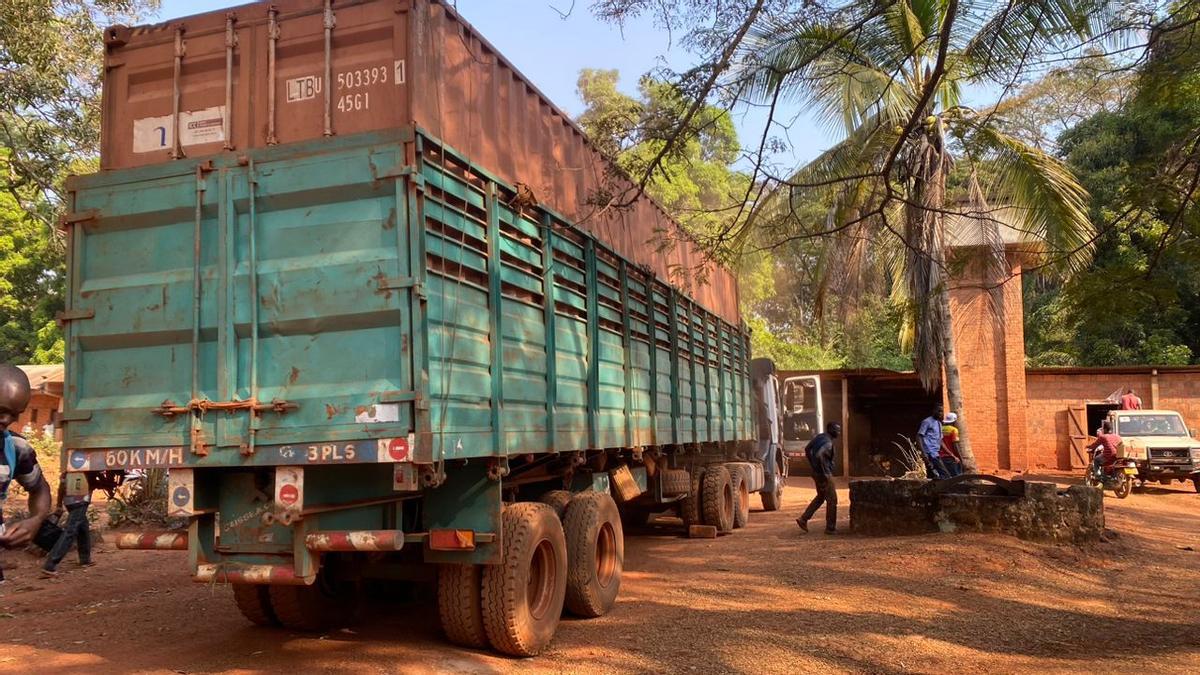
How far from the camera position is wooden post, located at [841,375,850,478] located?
819 inches

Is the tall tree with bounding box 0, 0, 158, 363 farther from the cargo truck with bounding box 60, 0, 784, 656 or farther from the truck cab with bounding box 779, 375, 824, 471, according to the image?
the truck cab with bounding box 779, 375, 824, 471

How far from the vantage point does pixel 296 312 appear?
172 inches

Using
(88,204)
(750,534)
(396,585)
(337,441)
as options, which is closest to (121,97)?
(88,204)

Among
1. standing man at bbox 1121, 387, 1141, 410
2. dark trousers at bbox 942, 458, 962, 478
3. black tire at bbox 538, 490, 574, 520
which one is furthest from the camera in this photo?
standing man at bbox 1121, 387, 1141, 410

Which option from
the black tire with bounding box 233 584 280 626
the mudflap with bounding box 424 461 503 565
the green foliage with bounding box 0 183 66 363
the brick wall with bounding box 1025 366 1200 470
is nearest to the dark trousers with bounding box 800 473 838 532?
the mudflap with bounding box 424 461 503 565

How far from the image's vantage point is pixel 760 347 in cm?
2966

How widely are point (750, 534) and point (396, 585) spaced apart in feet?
18.3

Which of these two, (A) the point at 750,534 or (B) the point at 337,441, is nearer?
(B) the point at 337,441

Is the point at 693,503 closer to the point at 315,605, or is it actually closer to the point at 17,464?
the point at 315,605

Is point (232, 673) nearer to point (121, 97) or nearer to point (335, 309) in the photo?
point (335, 309)

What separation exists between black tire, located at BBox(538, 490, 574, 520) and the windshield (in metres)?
14.6

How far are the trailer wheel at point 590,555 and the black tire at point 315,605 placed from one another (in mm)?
1535

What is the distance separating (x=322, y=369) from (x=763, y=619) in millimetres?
3692

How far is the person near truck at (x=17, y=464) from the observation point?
4266 millimetres
